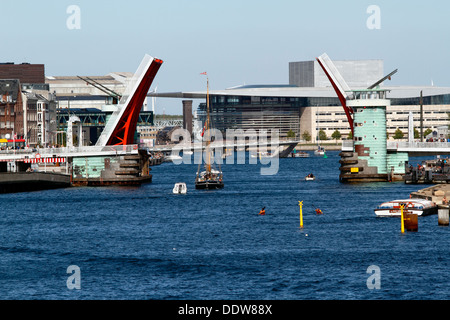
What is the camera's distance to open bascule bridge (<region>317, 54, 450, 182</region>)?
105125mm

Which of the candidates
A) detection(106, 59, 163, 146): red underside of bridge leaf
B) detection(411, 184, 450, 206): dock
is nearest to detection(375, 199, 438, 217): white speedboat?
detection(411, 184, 450, 206): dock

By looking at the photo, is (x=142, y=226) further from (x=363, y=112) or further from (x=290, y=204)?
(x=363, y=112)

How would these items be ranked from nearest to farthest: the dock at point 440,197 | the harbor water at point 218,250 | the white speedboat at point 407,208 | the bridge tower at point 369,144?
the harbor water at point 218,250 → the dock at point 440,197 → the white speedboat at point 407,208 → the bridge tower at point 369,144

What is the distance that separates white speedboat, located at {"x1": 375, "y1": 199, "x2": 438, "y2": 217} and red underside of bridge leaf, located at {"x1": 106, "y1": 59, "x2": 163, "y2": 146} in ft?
147

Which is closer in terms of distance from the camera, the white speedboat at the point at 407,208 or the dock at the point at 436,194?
the white speedboat at the point at 407,208

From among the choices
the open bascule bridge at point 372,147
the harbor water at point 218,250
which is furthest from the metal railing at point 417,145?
the harbor water at point 218,250

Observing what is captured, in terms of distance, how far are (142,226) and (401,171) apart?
49192mm

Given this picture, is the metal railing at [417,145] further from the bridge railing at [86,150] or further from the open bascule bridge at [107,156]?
the bridge railing at [86,150]

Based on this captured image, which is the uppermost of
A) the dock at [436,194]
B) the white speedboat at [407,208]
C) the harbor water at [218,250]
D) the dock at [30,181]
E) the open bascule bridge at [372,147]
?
the open bascule bridge at [372,147]

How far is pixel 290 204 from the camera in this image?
82.2 meters

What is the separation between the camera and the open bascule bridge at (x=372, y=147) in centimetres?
10512

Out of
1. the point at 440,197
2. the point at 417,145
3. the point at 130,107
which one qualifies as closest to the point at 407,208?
the point at 440,197

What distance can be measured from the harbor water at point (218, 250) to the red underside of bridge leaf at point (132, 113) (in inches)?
904

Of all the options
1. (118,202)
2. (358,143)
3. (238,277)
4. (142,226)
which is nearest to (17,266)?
(238,277)
